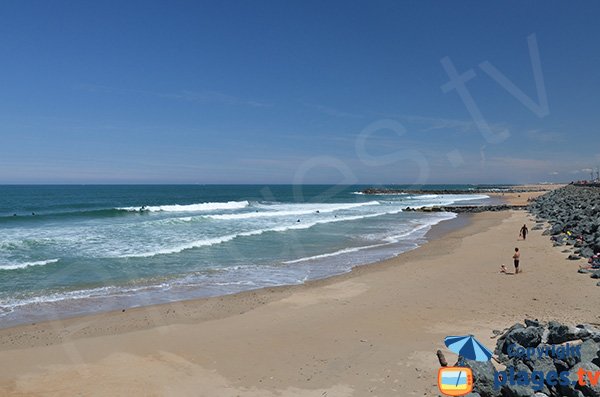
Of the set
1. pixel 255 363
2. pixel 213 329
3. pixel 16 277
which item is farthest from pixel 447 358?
pixel 16 277

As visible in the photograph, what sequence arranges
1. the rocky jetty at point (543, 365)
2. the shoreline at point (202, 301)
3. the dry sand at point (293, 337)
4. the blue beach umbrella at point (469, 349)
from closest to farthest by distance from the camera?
the rocky jetty at point (543, 365), the blue beach umbrella at point (469, 349), the dry sand at point (293, 337), the shoreline at point (202, 301)

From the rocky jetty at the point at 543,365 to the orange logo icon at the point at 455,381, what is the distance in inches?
3.7

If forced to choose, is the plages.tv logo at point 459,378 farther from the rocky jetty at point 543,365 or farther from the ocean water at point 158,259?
the ocean water at point 158,259

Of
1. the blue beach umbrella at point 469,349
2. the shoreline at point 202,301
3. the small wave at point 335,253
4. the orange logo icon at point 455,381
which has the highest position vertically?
the blue beach umbrella at point 469,349

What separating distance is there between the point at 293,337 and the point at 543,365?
201 inches

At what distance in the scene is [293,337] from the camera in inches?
364

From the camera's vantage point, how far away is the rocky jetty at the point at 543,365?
17.2ft

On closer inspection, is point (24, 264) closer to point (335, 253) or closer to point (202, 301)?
point (202, 301)

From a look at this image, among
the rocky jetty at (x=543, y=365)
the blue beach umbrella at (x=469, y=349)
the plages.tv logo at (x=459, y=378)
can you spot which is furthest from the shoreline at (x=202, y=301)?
the rocky jetty at (x=543, y=365)

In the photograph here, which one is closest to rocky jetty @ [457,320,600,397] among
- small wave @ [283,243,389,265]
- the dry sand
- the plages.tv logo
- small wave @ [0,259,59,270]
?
the plages.tv logo

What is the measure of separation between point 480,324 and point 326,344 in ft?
12.3

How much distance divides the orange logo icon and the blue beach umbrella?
0.39 m

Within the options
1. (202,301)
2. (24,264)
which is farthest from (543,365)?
(24,264)

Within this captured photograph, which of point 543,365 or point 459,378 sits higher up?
point 543,365
